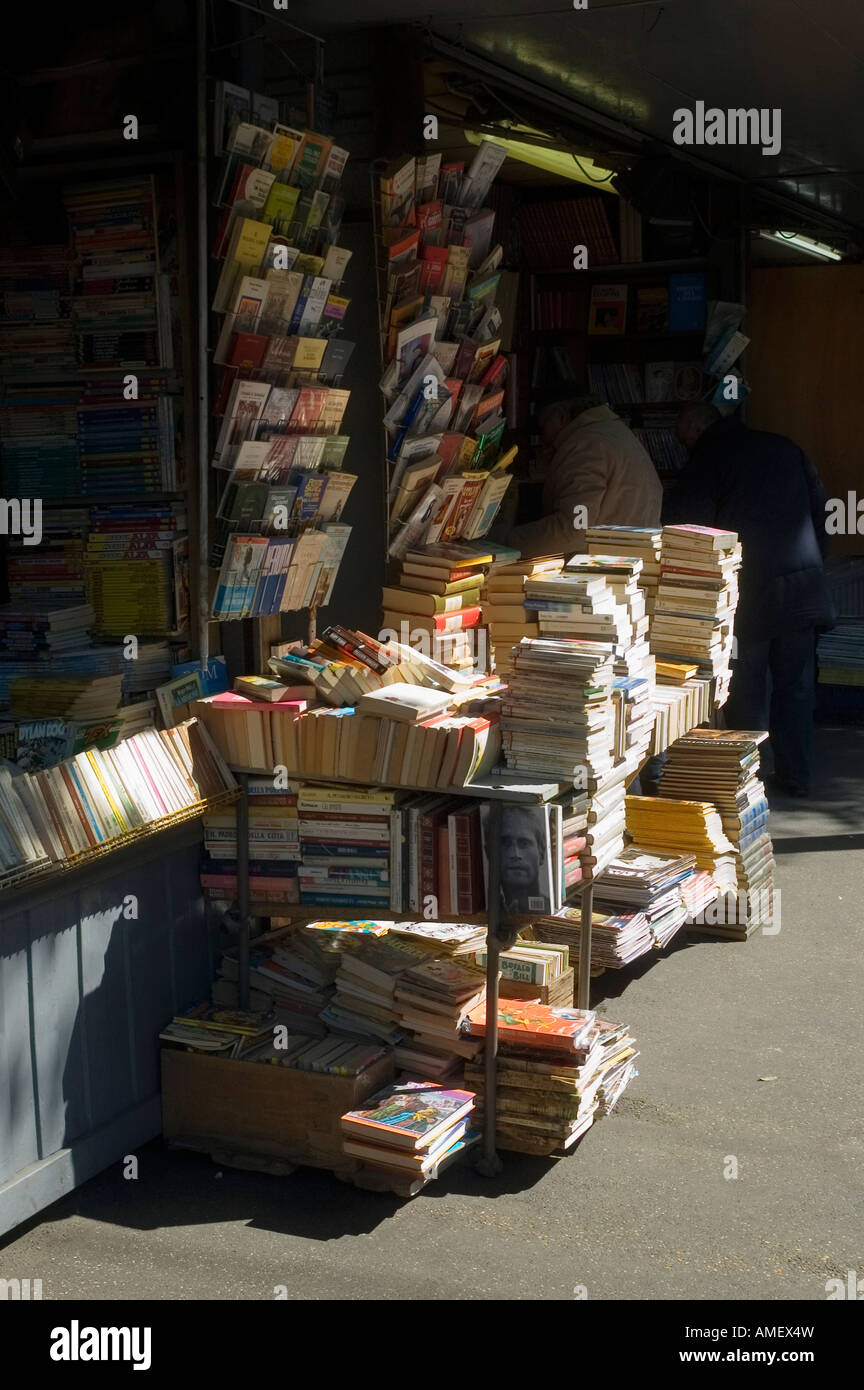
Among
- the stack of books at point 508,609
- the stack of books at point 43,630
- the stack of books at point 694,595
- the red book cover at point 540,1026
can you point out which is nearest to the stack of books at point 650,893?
the stack of books at point 694,595

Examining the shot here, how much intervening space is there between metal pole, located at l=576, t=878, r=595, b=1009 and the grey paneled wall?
1202 millimetres

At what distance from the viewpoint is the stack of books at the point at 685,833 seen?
5891 mm

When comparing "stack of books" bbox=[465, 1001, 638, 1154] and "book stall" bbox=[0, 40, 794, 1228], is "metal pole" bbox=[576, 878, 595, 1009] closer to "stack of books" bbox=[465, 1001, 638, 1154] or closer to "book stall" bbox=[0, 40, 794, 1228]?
"book stall" bbox=[0, 40, 794, 1228]

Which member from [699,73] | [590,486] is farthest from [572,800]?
[699,73]

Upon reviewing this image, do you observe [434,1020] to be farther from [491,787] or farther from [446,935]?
[491,787]

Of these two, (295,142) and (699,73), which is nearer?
(295,142)

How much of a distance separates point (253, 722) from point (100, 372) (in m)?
1.33

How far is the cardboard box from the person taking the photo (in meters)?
3.98

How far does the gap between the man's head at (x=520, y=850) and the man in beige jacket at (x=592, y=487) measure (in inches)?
112

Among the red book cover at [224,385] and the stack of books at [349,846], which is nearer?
the stack of books at [349,846]

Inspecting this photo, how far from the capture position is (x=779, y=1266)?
11.5 ft

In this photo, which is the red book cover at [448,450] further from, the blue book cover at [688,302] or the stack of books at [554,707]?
the blue book cover at [688,302]

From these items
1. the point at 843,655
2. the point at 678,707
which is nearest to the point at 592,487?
the point at 678,707

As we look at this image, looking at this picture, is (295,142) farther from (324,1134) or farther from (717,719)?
(717,719)
